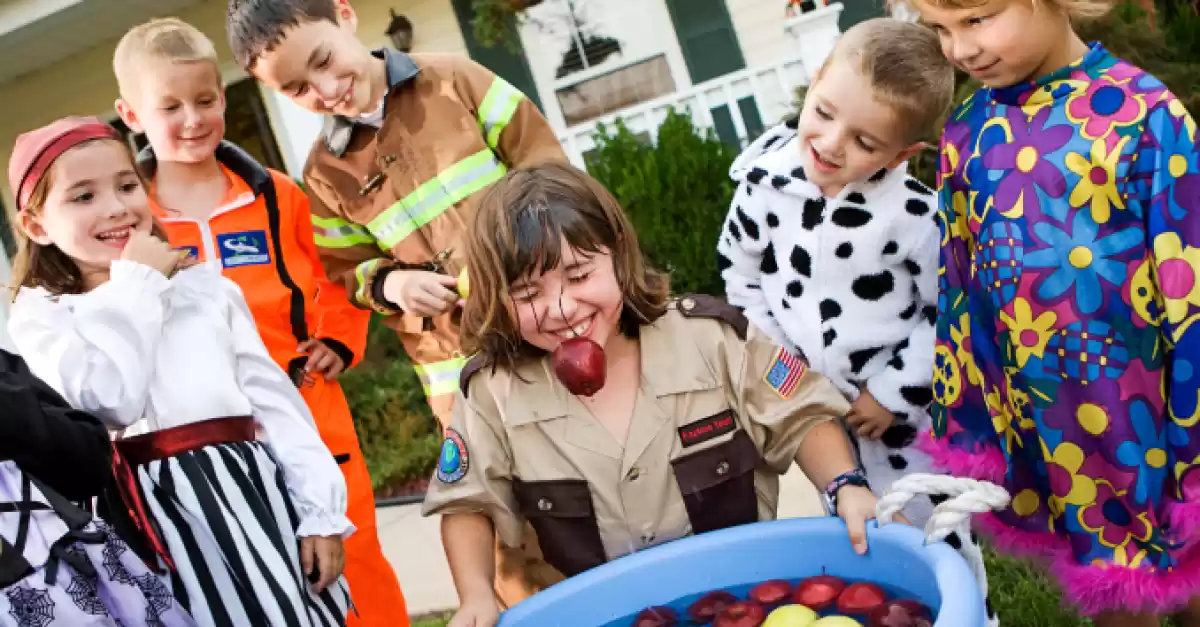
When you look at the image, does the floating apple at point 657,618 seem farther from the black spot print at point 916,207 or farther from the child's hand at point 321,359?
the child's hand at point 321,359

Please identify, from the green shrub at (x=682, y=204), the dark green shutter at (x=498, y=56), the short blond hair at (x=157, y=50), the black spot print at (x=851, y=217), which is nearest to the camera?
the black spot print at (x=851, y=217)

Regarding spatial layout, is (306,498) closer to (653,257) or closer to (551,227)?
(551,227)

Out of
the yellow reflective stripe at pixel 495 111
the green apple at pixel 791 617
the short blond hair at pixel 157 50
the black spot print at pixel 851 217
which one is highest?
the short blond hair at pixel 157 50

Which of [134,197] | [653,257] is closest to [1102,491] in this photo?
[134,197]

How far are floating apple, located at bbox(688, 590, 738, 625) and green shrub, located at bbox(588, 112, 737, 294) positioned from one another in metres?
3.64

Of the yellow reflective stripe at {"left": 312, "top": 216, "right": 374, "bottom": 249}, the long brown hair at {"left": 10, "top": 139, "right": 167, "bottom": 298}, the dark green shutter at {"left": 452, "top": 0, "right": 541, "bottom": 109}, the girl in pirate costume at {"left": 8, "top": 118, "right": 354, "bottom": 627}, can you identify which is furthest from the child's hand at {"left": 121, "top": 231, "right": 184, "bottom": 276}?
the dark green shutter at {"left": 452, "top": 0, "right": 541, "bottom": 109}

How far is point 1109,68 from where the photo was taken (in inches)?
65.3

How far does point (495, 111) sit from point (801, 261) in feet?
2.94

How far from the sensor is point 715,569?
1.72 m

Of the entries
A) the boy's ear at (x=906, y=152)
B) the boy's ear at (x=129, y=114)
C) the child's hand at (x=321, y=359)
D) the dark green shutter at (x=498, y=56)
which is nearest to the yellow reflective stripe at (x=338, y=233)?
the child's hand at (x=321, y=359)

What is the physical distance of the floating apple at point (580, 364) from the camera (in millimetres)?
1665

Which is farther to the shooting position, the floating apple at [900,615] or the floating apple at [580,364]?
the floating apple at [580,364]

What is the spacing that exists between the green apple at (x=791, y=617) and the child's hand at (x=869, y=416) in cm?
64

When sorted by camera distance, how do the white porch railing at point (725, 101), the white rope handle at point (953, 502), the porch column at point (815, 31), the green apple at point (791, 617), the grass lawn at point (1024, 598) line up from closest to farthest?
the white rope handle at point (953, 502)
the green apple at point (791, 617)
the grass lawn at point (1024, 598)
the porch column at point (815, 31)
the white porch railing at point (725, 101)
